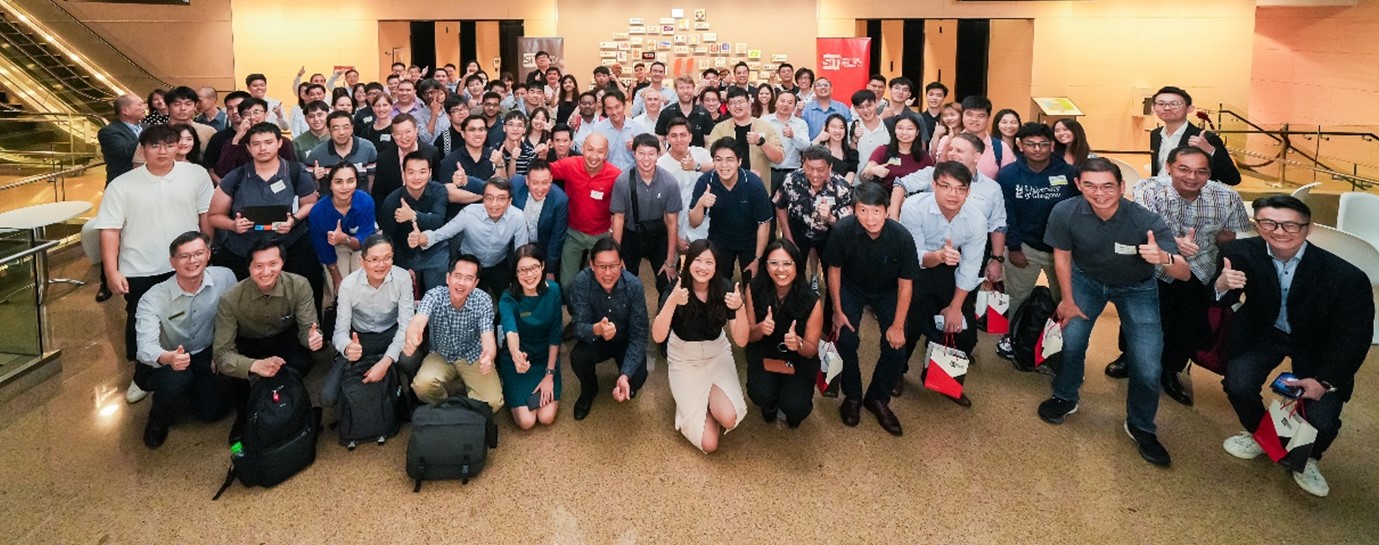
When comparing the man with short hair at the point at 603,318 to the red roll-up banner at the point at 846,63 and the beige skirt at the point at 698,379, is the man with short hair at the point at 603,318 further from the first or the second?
the red roll-up banner at the point at 846,63

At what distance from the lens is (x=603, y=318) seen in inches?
183

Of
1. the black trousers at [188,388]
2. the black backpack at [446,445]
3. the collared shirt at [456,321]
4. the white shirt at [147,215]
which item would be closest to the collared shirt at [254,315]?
the black trousers at [188,388]

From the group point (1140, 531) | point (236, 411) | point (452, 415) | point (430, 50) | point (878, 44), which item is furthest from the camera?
point (878, 44)

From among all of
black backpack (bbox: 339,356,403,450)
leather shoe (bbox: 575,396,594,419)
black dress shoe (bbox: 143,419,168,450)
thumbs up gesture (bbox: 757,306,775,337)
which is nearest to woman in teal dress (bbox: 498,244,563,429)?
leather shoe (bbox: 575,396,594,419)

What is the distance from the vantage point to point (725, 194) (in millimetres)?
5426

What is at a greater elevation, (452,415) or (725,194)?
(725,194)

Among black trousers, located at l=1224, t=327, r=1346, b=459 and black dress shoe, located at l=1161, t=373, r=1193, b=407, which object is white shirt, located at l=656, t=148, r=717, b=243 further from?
black trousers, located at l=1224, t=327, r=1346, b=459

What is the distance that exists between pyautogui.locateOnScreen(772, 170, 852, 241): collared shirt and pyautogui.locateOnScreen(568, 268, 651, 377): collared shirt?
4.30 feet

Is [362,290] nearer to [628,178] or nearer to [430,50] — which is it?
[628,178]

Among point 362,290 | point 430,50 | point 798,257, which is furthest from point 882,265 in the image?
point 430,50

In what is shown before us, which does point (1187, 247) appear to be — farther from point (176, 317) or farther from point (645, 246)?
point (176, 317)

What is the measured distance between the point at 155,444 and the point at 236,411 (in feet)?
1.51

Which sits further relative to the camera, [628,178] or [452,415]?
[628,178]

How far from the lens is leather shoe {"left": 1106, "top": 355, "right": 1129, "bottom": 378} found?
5203 mm
